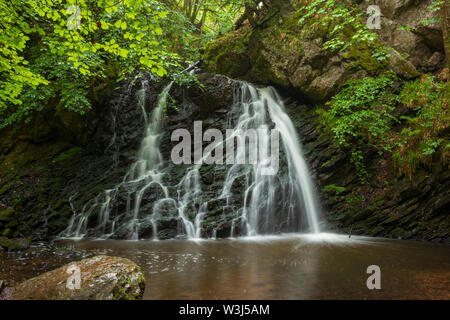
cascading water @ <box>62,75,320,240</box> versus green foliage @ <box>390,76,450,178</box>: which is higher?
green foliage @ <box>390,76,450,178</box>

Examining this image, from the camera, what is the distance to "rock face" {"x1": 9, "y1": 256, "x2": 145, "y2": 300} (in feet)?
8.80

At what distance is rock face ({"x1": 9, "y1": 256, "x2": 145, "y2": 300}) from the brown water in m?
0.35

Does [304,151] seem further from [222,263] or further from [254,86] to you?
[222,263]

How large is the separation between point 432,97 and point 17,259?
9598 millimetres

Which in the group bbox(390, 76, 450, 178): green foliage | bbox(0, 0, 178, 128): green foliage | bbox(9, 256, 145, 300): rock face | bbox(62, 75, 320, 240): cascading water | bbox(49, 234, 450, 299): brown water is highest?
bbox(0, 0, 178, 128): green foliage

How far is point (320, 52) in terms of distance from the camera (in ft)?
30.0

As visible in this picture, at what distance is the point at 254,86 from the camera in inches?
432

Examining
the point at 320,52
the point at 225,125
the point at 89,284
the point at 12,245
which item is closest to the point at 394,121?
the point at 320,52

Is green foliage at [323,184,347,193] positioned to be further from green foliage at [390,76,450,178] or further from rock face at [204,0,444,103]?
rock face at [204,0,444,103]

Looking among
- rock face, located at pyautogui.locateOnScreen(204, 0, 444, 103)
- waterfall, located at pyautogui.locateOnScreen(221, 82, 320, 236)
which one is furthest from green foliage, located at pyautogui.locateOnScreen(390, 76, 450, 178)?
waterfall, located at pyautogui.locateOnScreen(221, 82, 320, 236)

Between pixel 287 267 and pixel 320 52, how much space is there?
25.4ft

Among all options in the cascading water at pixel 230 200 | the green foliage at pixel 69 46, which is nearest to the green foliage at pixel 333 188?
the cascading water at pixel 230 200

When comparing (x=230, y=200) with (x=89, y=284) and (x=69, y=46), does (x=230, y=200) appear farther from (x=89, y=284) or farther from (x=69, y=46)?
(x=69, y=46)
